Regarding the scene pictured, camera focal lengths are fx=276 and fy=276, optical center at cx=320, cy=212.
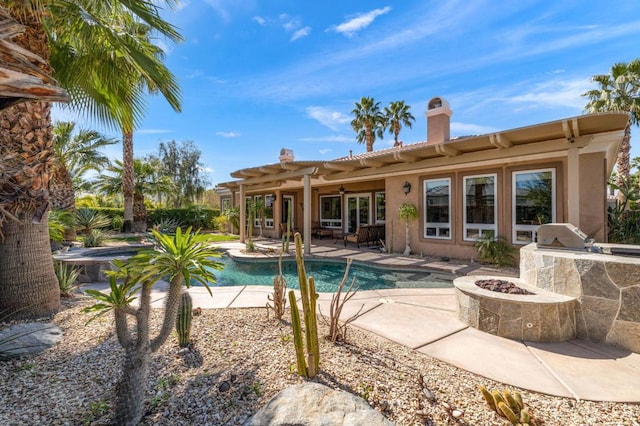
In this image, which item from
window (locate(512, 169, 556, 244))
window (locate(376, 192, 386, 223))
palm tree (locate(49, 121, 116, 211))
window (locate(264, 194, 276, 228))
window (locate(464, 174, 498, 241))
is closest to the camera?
window (locate(512, 169, 556, 244))

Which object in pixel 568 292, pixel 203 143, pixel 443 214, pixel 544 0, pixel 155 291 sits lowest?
pixel 155 291

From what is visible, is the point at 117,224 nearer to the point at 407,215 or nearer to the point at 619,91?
the point at 407,215

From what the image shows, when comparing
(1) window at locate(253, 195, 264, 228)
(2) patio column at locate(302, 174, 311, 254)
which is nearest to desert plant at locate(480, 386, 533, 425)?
(2) patio column at locate(302, 174, 311, 254)

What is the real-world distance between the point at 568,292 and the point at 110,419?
17.4 ft

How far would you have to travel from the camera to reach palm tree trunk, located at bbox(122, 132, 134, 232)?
16781 millimetres

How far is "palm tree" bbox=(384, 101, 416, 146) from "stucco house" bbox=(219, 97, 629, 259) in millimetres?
14715

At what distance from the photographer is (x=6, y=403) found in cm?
226

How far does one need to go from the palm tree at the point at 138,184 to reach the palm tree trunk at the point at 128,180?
0.98m

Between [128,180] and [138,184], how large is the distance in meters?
1.64

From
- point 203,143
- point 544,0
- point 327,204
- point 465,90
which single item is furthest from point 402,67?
point 203,143

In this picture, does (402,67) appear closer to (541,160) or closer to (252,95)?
(541,160)

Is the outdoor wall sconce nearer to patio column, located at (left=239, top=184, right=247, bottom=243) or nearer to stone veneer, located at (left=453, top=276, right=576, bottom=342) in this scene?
stone veneer, located at (left=453, top=276, right=576, bottom=342)

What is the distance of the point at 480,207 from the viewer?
872 cm

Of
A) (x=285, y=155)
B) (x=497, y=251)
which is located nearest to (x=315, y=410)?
(x=497, y=251)
